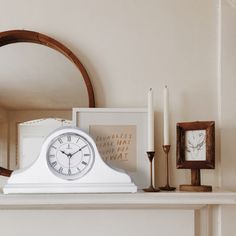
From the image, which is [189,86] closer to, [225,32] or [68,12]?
[225,32]

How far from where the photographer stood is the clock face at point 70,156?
152cm

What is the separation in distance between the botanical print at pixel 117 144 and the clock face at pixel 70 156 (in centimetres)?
11

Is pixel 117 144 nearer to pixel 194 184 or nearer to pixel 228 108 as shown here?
pixel 194 184

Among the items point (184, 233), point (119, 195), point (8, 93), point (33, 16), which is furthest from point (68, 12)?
point (184, 233)

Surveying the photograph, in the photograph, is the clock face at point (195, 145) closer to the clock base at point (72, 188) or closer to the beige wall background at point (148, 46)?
the beige wall background at point (148, 46)

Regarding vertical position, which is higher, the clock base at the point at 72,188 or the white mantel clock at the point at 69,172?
the white mantel clock at the point at 69,172

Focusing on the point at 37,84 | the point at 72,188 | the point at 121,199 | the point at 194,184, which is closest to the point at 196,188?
the point at 194,184

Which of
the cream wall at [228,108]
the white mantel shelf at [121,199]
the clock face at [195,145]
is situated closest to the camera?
the white mantel shelf at [121,199]

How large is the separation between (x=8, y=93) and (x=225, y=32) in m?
0.83

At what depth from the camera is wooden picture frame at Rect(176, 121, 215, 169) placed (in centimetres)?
154

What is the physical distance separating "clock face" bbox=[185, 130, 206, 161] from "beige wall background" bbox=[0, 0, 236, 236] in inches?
4.9

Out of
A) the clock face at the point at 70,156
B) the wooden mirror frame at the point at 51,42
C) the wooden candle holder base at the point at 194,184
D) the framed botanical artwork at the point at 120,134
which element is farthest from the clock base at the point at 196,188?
the wooden mirror frame at the point at 51,42

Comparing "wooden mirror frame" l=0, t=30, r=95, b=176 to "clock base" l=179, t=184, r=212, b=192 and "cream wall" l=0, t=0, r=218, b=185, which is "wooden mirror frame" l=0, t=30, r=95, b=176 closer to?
"cream wall" l=0, t=0, r=218, b=185

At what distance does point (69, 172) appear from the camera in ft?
4.99
